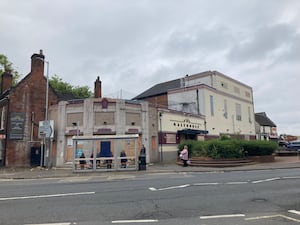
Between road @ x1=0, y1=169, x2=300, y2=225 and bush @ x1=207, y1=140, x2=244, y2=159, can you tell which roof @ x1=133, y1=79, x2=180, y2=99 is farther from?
road @ x1=0, y1=169, x2=300, y2=225

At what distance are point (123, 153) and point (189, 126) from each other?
42.5ft

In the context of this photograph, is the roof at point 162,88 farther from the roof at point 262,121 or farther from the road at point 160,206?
the road at point 160,206

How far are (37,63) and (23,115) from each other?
18.7 ft

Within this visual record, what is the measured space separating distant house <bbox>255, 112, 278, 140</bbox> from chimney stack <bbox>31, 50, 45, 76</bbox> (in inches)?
1743

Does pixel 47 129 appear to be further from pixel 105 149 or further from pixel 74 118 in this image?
pixel 105 149

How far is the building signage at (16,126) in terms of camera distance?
26656mm

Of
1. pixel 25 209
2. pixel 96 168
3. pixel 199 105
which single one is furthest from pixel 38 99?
pixel 25 209

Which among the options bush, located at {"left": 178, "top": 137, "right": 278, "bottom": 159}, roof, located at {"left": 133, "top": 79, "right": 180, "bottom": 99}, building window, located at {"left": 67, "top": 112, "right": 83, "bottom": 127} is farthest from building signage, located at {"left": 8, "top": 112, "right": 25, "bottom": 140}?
roof, located at {"left": 133, "top": 79, "right": 180, "bottom": 99}

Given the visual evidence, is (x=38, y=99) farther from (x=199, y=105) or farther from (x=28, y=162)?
(x=199, y=105)

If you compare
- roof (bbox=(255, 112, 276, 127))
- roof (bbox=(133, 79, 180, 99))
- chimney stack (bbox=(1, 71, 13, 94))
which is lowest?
roof (bbox=(255, 112, 276, 127))

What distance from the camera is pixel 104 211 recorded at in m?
7.34

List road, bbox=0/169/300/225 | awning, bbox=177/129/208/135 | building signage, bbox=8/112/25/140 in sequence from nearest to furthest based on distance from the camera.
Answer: road, bbox=0/169/300/225 < building signage, bbox=8/112/25/140 < awning, bbox=177/129/208/135

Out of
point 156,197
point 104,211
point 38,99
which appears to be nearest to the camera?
point 104,211

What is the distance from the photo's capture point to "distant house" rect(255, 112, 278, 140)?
58513mm
